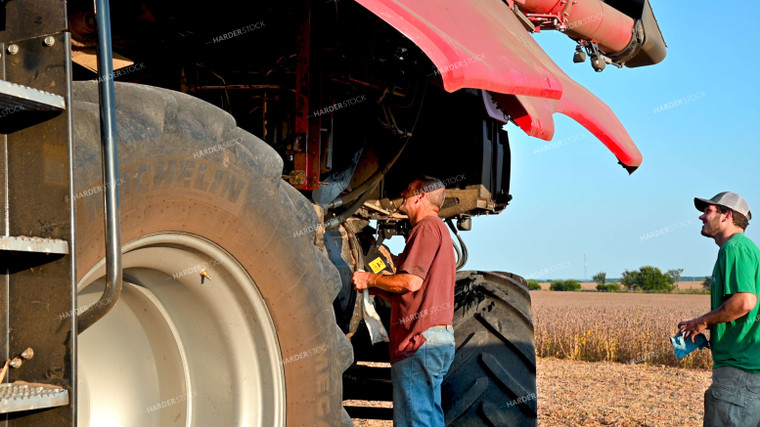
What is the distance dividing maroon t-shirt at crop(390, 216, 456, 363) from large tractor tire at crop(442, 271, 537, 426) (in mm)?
490

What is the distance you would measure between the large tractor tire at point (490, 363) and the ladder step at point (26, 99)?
356 cm

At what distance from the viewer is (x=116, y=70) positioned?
151 inches

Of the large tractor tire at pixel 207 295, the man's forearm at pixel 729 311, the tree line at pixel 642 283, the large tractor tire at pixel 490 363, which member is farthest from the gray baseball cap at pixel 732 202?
the tree line at pixel 642 283

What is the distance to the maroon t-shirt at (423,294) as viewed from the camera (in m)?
4.46

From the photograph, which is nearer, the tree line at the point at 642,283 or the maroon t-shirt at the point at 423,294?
the maroon t-shirt at the point at 423,294

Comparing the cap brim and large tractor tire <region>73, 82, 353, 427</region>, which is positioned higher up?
the cap brim

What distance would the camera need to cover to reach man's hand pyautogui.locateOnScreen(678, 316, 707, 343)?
4783mm

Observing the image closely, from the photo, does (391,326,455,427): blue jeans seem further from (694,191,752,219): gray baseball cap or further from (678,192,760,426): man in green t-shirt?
(694,191,752,219): gray baseball cap

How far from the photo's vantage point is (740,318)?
15.6 ft

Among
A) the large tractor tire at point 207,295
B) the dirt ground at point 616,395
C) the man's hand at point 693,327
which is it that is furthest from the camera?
the dirt ground at point 616,395

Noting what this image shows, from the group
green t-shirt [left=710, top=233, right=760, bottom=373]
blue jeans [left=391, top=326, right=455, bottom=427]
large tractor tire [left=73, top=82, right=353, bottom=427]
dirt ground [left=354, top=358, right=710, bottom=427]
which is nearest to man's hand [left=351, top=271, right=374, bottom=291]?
blue jeans [left=391, top=326, right=455, bottom=427]

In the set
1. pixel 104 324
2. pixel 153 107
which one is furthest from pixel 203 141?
pixel 104 324

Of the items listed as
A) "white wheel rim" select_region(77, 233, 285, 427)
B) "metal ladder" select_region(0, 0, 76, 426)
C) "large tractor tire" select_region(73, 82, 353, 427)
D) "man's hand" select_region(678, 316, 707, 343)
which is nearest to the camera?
"metal ladder" select_region(0, 0, 76, 426)

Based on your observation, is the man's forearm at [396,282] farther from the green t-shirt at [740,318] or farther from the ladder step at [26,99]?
the ladder step at [26,99]
